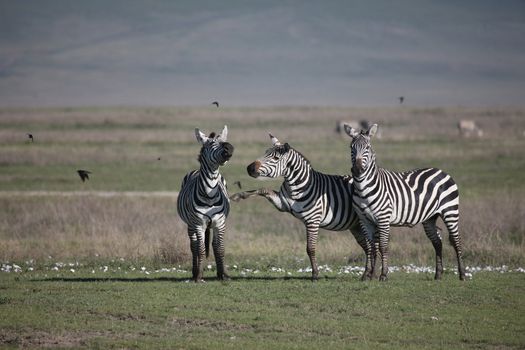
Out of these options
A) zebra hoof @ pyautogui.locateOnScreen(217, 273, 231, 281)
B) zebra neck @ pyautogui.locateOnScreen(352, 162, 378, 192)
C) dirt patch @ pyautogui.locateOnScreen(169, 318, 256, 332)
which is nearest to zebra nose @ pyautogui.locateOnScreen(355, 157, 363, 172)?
zebra neck @ pyautogui.locateOnScreen(352, 162, 378, 192)

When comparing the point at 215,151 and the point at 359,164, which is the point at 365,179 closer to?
the point at 359,164

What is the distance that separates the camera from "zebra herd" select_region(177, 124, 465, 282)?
14.6m

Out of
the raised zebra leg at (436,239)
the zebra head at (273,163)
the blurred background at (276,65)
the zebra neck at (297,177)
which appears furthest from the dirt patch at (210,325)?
the blurred background at (276,65)

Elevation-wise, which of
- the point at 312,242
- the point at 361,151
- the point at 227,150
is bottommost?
the point at 312,242

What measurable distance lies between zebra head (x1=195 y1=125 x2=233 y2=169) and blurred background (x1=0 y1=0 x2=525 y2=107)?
392 feet

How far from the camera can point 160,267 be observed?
17109mm

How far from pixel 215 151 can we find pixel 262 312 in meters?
2.93

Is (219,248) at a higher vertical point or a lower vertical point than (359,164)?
lower

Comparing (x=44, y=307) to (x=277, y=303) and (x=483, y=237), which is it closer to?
(x=277, y=303)

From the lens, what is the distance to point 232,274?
52.7ft

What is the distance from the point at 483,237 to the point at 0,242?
371 inches

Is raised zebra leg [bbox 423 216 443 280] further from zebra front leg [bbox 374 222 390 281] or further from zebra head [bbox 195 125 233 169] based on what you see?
zebra head [bbox 195 125 233 169]

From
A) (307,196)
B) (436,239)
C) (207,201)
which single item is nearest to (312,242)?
(307,196)

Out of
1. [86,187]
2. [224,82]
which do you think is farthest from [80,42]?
[86,187]
